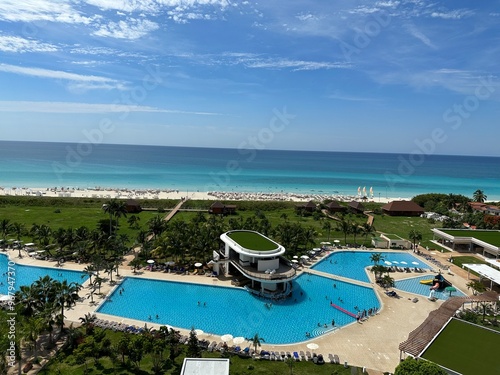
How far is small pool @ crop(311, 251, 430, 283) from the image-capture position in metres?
42.4

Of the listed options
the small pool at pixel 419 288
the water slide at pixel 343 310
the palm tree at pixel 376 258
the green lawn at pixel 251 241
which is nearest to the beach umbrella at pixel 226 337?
the water slide at pixel 343 310

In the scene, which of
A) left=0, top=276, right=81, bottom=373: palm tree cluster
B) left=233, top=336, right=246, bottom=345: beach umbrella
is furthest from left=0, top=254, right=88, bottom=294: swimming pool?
left=233, top=336, right=246, bottom=345: beach umbrella

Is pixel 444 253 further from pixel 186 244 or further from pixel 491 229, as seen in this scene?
pixel 186 244

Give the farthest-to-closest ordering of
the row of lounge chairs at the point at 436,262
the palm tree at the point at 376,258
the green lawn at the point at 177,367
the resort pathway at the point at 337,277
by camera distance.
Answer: the row of lounge chairs at the point at 436,262, the palm tree at the point at 376,258, the resort pathway at the point at 337,277, the green lawn at the point at 177,367

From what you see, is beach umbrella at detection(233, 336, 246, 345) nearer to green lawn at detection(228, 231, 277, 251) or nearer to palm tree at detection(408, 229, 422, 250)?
green lawn at detection(228, 231, 277, 251)

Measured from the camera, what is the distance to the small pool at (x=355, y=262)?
139 feet

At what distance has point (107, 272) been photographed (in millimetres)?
38812

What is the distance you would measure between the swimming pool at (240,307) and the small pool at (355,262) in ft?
11.7

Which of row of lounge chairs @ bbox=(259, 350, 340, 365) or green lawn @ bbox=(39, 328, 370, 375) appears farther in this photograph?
row of lounge chairs @ bbox=(259, 350, 340, 365)

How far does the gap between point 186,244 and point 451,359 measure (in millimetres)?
30806

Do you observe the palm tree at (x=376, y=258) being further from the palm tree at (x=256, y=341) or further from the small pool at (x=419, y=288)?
the palm tree at (x=256, y=341)

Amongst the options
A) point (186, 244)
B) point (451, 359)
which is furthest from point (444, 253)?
point (186, 244)

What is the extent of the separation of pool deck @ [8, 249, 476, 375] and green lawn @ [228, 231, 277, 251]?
474cm

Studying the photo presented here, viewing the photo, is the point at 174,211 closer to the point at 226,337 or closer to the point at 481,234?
the point at 226,337
